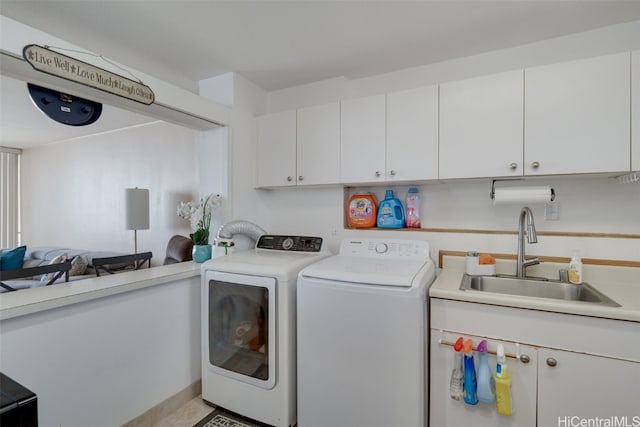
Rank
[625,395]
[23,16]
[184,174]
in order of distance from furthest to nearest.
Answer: [184,174], [23,16], [625,395]

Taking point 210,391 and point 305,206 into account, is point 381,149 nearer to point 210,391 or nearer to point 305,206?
point 305,206

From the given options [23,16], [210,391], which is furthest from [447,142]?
[23,16]

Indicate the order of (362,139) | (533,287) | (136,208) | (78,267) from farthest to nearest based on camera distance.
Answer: (136,208), (78,267), (362,139), (533,287)

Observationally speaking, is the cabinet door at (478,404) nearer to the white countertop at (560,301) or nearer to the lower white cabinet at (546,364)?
the lower white cabinet at (546,364)

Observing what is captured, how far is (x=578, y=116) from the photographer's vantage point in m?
1.53

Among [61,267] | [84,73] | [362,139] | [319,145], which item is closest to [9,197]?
[61,267]

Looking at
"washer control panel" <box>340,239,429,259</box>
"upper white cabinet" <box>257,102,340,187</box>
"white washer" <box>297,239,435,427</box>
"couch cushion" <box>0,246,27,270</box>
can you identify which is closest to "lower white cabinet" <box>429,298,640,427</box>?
"white washer" <box>297,239,435,427</box>

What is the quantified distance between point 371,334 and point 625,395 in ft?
3.32

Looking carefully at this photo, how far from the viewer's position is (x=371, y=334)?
1442mm

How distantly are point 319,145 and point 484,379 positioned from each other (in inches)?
66.3

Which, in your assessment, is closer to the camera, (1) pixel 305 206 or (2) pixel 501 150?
(2) pixel 501 150

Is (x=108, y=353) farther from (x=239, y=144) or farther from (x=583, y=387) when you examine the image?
(x=583, y=387)

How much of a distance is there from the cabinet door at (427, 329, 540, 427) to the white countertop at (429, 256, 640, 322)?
20 cm

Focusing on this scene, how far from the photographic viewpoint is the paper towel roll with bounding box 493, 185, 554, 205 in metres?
1.66
